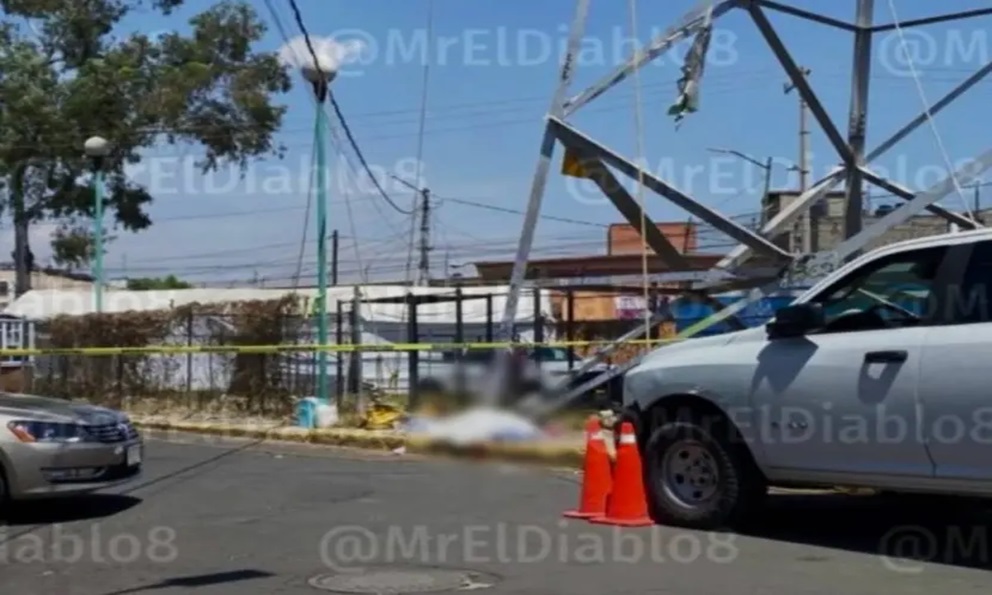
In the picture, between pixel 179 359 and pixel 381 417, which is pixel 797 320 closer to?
pixel 381 417

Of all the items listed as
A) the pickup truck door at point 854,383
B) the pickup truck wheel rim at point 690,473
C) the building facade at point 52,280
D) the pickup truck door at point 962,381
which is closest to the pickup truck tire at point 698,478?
the pickup truck wheel rim at point 690,473

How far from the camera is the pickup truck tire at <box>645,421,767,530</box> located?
946cm

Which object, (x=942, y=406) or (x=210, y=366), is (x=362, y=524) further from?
(x=210, y=366)

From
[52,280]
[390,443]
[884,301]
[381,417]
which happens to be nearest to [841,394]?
[884,301]

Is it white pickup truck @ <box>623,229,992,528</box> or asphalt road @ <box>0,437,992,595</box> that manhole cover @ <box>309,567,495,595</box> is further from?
white pickup truck @ <box>623,229,992,528</box>

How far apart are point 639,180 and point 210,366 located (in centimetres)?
975

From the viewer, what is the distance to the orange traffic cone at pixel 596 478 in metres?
10.2

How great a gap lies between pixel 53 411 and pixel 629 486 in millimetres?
4498

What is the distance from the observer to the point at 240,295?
35.2 metres

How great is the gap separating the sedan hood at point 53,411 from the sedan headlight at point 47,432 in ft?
0.20

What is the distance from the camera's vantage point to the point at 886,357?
28.2ft

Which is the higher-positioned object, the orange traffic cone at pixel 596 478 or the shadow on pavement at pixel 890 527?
the orange traffic cone at pixel 596 478

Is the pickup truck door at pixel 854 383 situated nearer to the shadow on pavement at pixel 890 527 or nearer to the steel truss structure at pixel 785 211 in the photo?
the shadow on pavement at pixel 890 527

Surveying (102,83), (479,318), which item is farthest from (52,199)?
(479,318)
